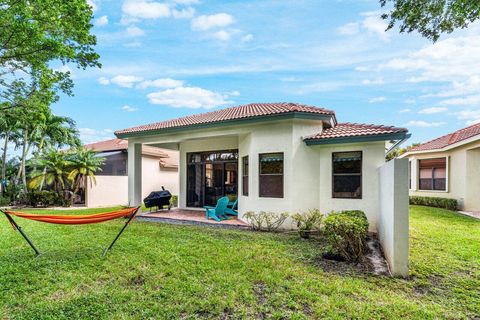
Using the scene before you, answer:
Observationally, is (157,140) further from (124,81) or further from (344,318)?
(124,81)

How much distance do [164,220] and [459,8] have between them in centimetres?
1202

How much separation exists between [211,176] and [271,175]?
16.6ft

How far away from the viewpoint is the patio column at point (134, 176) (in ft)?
44.2

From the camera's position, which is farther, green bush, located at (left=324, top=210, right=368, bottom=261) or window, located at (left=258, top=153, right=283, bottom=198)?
window, located at (left=258, top=153, right=283, bottom=198)

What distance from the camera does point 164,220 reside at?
40.1 ft

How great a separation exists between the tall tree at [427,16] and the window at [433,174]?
1349 centimetres

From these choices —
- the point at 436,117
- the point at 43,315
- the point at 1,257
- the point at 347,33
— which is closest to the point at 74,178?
the point at 1,257

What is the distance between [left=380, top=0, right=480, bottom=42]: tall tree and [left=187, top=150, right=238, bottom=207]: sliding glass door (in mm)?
8424

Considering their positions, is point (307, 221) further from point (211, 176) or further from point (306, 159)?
point (211, 176)

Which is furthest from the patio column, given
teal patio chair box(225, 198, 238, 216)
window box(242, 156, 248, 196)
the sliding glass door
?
window box(242, 156, 248, 196)

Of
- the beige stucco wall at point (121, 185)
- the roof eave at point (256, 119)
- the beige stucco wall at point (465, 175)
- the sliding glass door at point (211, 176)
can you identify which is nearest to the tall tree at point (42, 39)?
the roof eave at point (256, 119)

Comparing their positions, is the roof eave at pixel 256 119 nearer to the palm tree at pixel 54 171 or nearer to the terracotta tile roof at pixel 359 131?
the terracotta tile roof at pixel 359 131

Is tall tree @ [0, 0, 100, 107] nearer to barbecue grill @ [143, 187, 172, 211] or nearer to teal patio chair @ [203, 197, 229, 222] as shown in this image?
barbecue grill @ [143, 187, 172, 211]

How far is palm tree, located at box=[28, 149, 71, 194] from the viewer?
18266 millimetres
